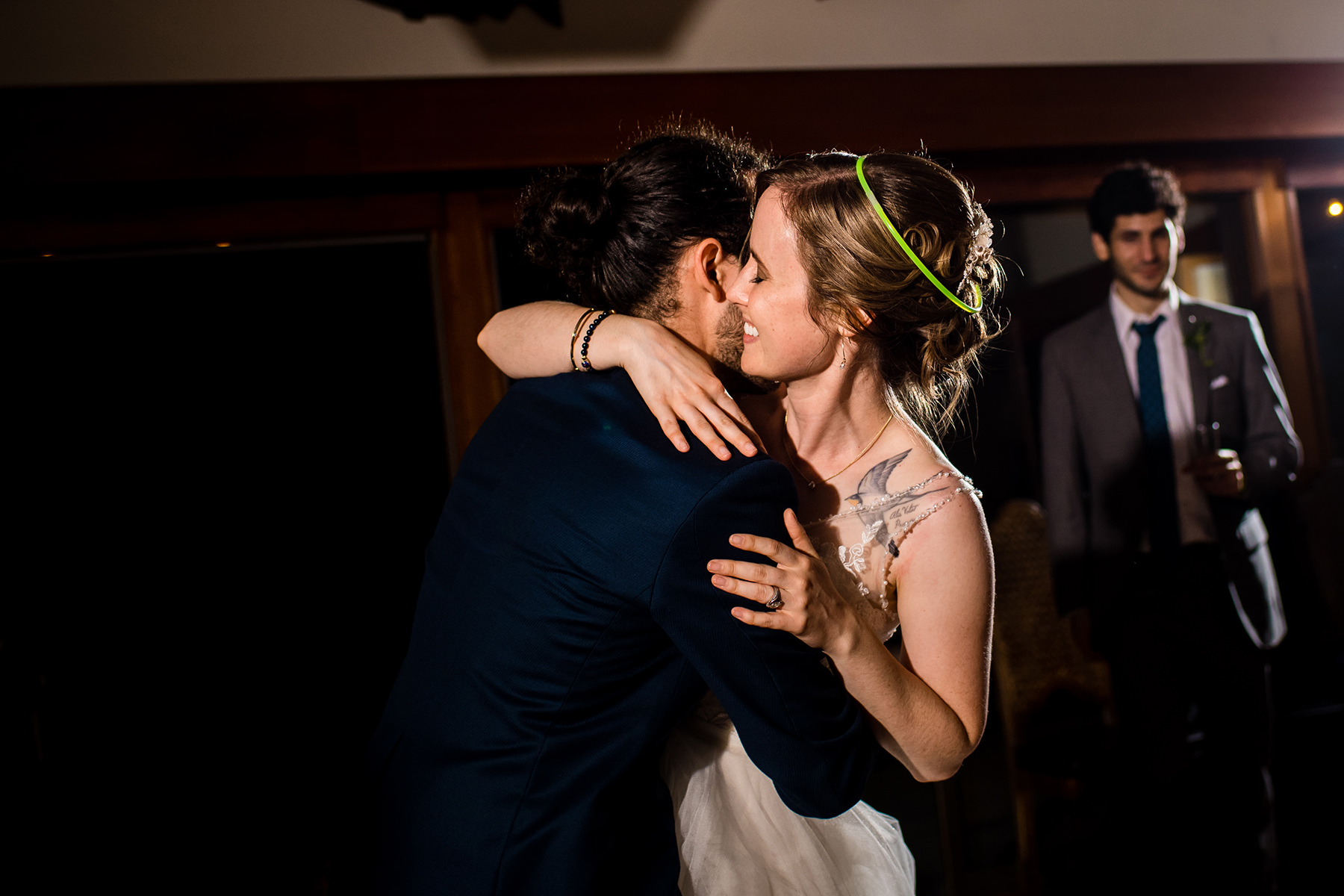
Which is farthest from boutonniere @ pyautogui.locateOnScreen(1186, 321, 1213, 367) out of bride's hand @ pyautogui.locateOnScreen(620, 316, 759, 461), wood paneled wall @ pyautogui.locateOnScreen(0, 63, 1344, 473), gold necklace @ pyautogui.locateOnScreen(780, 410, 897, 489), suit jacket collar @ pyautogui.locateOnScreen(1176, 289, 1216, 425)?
bride's hand @ pyautogui.locateOnScreen(620, 316, 759, 461)

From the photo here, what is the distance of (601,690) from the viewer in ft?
3.88

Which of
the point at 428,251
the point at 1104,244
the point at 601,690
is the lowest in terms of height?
the point at 601,690

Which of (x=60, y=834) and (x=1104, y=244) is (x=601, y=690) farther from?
(x=1104, y=244)

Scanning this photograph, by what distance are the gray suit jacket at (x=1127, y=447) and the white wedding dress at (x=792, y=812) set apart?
153 centimetres

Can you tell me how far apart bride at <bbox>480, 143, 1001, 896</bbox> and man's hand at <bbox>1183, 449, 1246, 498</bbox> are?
4.68 feet

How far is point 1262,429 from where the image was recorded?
275cm

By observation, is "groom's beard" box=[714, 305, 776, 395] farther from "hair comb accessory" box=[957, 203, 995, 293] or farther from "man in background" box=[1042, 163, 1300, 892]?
"man in background" box=[1042, 163, 1300, 892]

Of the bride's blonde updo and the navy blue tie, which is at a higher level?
the bride's blonde updo

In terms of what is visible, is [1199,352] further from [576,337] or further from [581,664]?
[581,664]

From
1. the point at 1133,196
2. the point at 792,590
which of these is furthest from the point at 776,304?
the point at 1133,196

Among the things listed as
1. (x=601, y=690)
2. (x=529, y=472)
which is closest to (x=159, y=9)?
(x=529, y=472)

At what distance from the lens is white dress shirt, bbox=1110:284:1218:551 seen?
2771mm

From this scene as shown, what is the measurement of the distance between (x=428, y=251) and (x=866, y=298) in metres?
1.84

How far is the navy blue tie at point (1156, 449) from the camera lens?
9.09 ft
